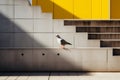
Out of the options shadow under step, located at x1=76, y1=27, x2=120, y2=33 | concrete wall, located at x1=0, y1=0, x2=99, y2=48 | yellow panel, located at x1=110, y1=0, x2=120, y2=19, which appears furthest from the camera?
yellow panel, located at x1=110, y1=0, x2=120, y2=19

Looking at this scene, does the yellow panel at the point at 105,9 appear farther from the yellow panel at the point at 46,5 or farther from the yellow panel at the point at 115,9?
the yellow panel at the point at 46,5

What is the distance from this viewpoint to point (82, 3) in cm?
2348

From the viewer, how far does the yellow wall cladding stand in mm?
23375

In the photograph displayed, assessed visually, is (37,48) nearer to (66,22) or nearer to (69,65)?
(69,65)

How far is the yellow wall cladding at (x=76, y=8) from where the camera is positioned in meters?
23.4

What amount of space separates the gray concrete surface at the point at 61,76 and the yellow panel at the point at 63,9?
5971mm

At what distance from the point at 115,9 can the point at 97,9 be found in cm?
104

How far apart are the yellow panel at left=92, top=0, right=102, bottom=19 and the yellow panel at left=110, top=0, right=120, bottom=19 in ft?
2.06

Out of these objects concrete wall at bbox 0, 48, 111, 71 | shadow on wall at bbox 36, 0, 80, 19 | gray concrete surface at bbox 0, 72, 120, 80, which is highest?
shadow on wall at bbox 36, 0, 80, 19

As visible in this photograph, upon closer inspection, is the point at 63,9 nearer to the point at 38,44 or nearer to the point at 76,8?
the point at 76,8

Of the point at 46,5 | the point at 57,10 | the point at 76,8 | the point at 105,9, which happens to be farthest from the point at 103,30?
the point at 46,5

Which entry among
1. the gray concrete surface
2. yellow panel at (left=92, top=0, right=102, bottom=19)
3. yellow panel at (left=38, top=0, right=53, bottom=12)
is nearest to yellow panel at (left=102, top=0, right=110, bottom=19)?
yellow panel at (left=92, top=0, right=102, bottom=19)

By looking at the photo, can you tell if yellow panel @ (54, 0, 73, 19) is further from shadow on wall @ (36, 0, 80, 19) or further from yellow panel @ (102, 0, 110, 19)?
yellow panel @ (102, 0, 110, 19)

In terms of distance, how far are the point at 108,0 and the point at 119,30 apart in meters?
2.79
